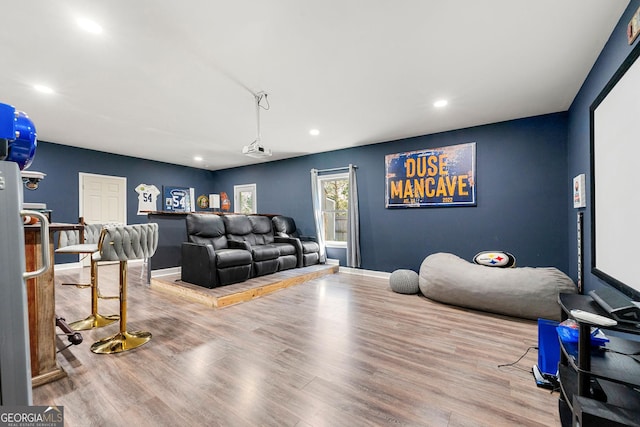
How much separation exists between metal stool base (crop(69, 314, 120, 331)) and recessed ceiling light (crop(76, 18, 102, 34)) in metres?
2.56

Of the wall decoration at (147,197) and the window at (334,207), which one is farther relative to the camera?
the wall decoration at (147,197)

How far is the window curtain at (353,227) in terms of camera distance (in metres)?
5.09

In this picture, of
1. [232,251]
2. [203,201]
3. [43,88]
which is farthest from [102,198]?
[232,251]

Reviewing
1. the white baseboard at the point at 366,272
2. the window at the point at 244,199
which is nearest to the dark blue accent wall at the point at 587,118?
the white baseboard at the point at 366,272

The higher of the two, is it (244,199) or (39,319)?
(244,199)

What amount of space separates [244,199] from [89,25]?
18.3ft

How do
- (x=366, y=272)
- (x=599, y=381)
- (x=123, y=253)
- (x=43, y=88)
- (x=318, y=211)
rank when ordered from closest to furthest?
(x=599, y=381), (x=123, y=253), (x=43, y=88), (x=366, y=272), (x=318, y=211)

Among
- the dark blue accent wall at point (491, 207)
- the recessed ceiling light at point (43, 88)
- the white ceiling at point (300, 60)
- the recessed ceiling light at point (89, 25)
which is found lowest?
the dark blue accent wall at point (491, 207)

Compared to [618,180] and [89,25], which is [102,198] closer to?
[89,25]

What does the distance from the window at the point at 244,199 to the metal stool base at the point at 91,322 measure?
449cm

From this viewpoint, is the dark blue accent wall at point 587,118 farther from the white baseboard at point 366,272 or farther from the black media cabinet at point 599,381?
the white baseboard at point 366,272

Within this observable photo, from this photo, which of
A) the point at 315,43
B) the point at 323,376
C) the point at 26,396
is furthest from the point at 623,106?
the point at 26,396

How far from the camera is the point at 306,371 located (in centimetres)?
186

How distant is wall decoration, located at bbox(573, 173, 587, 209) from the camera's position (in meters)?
2.65
